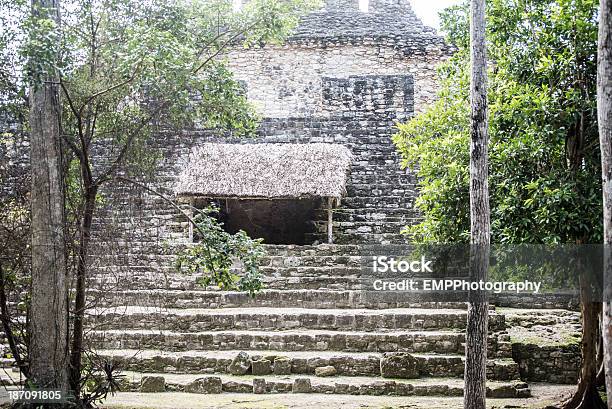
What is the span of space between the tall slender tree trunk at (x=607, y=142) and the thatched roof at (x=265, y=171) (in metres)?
7.18

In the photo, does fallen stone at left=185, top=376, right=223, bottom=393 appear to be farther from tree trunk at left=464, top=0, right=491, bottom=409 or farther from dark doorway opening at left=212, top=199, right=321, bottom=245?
dark doorway opening at left=212, top=199, right=321, bottom=245

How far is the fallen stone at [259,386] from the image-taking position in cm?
898

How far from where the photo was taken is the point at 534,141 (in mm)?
7379

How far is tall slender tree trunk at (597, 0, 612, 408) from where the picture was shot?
5.54 metres

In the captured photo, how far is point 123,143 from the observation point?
747cm

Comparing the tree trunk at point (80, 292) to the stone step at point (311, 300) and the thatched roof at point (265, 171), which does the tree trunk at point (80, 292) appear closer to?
the stone step at point (311, 300)

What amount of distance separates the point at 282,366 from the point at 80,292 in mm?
3218

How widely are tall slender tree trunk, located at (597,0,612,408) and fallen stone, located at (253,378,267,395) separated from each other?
174 inches

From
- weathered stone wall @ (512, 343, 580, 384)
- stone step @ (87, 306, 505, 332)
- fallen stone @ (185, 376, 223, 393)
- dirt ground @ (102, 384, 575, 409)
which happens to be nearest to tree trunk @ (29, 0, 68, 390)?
dirt ground @ (102, 384, 575, 409)

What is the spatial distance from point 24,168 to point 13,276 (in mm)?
1084

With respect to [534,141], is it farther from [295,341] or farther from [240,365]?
[240,365]

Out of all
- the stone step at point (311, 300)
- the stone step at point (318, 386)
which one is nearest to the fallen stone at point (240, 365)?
the stone step at point (318, 386)

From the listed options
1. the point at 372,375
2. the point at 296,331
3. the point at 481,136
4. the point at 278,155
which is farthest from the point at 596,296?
the point at 278,155

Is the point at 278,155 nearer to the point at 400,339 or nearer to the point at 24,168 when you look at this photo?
the point at 400,339
